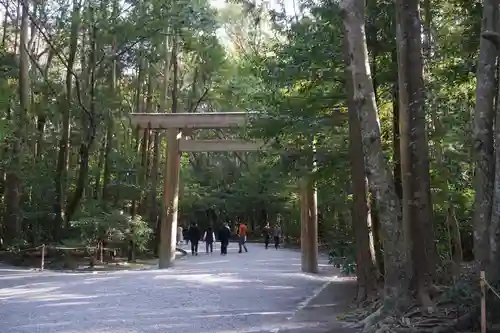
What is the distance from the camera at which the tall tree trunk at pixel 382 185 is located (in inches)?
311

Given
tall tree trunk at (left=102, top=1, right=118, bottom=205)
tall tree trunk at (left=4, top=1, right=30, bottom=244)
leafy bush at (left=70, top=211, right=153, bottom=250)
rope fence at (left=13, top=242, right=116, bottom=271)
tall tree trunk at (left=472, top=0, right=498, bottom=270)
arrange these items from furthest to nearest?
tall tree trunk at (left=102, top=1, right=118, bottom=205), tall tree trunk at (left=4, top=1, right=30, bottom=244), leafy bush at (left=70, top=211, right=153, bottom=250), rope fence at (left=13, top=242, right=116, bottom=271), tall tree trunk at (left=472, top=0, right=498, bottom=270)

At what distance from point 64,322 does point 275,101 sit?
6.10 meters

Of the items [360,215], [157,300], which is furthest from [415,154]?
[157,300]

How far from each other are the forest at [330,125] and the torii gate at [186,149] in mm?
1254

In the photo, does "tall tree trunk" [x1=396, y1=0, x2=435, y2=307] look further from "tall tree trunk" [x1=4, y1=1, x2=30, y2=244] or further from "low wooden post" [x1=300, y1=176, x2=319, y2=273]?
"tall tree trunk" [x1=4, y1=1, x2=30, y2=244]

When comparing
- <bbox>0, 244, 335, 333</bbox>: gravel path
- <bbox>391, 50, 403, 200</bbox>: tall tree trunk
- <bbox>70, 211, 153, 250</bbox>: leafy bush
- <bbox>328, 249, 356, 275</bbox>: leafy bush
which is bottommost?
<bbox>0, 244, 335, 333</bbox>: gravel path

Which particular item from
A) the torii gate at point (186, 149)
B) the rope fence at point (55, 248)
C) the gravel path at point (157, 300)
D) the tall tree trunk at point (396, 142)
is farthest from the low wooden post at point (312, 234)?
the rope fence at point (55, 248)

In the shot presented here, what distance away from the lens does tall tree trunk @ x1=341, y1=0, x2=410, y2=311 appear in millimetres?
7890

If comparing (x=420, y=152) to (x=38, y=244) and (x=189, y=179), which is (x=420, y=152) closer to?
(x=38, y=244)

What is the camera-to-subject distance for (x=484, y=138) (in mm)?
7262

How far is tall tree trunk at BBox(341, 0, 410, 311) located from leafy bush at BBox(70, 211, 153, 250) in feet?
38.4

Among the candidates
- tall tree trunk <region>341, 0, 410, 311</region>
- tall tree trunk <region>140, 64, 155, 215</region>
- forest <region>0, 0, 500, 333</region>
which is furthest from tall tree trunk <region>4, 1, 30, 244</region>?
tall tree trunk <region>341, 0, 410, 311</region>

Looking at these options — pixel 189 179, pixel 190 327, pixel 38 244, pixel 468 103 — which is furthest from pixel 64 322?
pixel 189 179

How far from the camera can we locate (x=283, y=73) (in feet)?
36.1
